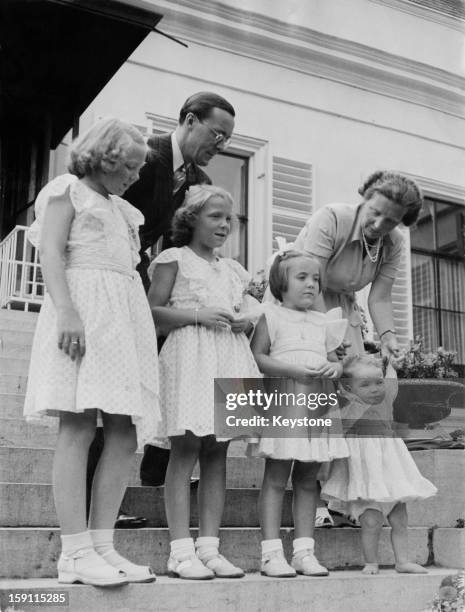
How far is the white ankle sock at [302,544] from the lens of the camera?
6.18 ft

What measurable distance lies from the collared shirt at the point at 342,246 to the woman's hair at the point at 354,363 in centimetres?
21

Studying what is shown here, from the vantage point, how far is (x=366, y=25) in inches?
101

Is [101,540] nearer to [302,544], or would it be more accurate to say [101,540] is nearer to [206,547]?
[206,547]

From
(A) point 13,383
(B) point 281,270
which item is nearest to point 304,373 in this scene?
(B) point 281,270

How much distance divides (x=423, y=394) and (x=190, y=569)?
1.27 m

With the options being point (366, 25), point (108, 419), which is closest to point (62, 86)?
point (366, 25)

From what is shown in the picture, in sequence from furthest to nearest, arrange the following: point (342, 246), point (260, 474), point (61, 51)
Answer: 1. point (61, 51)
2. point (260, 474)
3. point (342, 246)

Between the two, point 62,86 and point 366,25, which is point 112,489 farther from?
point 62,86

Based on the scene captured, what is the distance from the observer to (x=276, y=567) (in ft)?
5.89

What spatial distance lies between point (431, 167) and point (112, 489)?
5.39 feet

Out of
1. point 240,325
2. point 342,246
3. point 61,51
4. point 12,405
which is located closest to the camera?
point 240,325

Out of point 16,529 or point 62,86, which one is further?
point 62,86

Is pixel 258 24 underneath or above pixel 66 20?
underneath

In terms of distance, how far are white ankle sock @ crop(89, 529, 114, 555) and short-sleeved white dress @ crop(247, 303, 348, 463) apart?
1.41 feet
